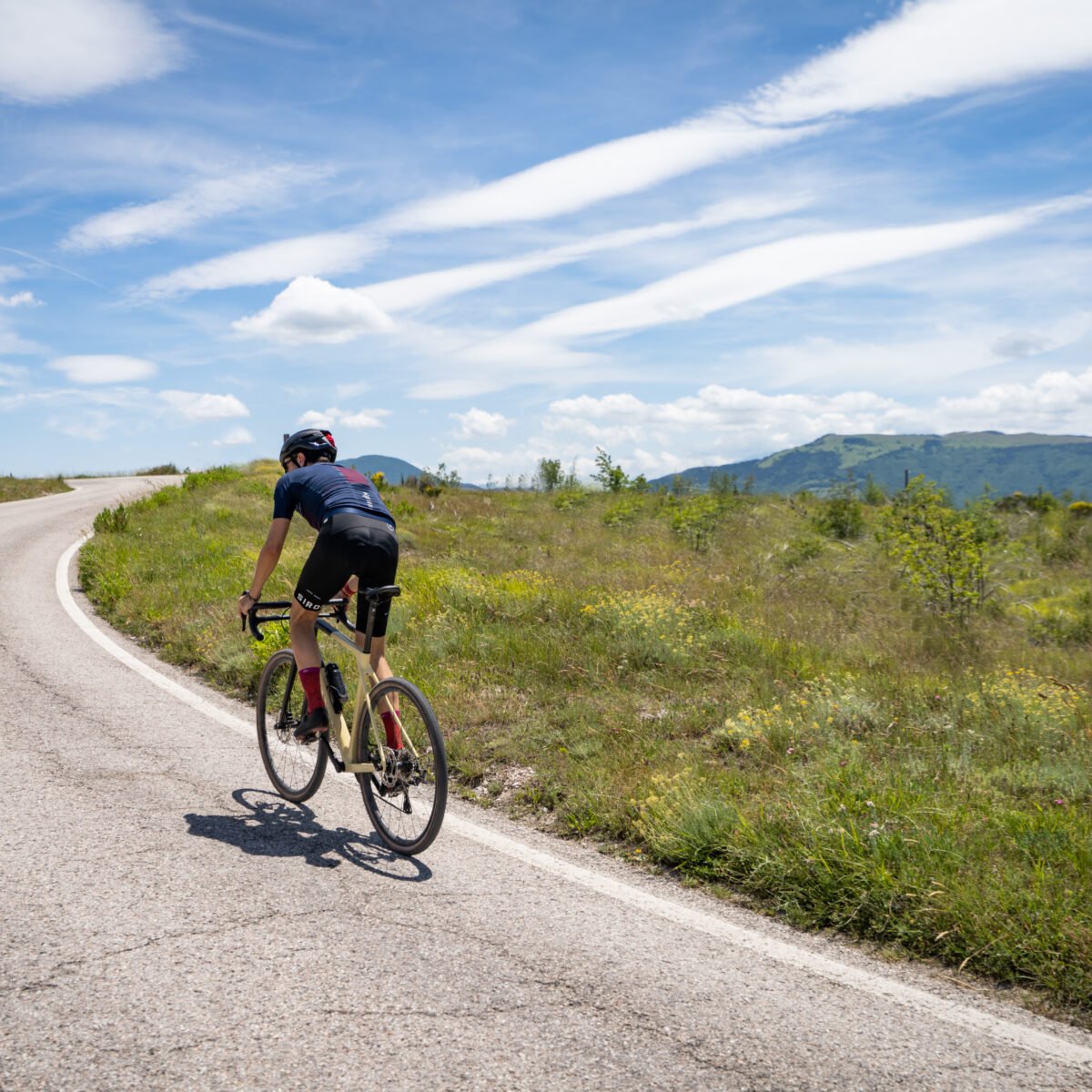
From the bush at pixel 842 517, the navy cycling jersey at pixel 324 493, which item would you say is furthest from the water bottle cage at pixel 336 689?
the bush at pixel 842 517

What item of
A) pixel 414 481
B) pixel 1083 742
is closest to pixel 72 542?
pixel 414 481

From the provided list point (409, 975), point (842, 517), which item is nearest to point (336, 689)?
point (409, 975)

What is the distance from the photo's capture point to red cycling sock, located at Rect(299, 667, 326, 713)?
16.1ft

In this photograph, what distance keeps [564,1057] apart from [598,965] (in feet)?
2.00

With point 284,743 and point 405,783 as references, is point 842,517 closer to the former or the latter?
point 284,743

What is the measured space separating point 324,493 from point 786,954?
328 centimetres

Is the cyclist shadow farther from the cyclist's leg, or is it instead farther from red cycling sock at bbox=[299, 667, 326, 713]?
red cycling sock at bbox=[299, 667, 326, 713]

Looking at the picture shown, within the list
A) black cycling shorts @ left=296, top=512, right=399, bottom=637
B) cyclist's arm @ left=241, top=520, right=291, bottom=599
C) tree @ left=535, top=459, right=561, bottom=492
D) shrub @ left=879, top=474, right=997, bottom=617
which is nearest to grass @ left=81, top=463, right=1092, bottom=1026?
shrub @ left=879, top=474, right=997, bottom=617

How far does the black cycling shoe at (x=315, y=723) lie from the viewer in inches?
191

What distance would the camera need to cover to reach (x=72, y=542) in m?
17.7

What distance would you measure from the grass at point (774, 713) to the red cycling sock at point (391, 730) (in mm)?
1096

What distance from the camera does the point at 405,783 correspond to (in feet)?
14.6

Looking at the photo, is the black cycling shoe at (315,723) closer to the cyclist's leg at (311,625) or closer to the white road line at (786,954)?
the cyclist's leg at (311,625)

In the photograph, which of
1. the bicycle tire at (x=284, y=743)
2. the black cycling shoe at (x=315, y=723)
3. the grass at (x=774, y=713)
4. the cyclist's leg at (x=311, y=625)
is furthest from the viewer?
the bicycle tire at (x=284, y=743)
